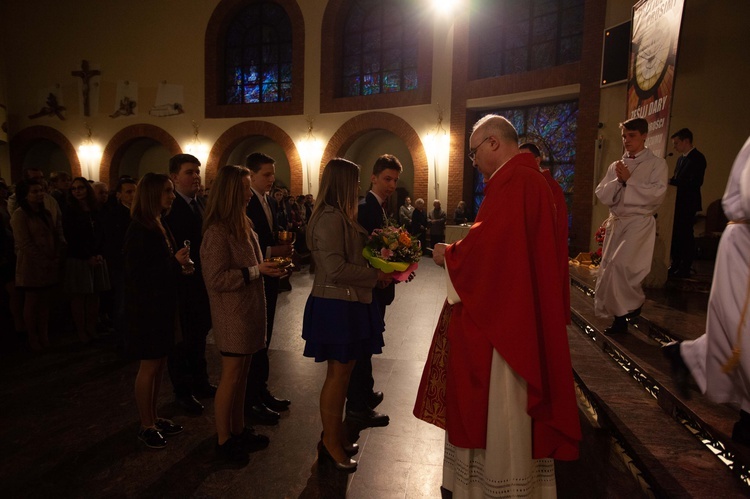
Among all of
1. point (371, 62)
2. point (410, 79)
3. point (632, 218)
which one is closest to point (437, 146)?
point (410, 79)

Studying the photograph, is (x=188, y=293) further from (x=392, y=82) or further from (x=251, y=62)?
(x=251, y=62)

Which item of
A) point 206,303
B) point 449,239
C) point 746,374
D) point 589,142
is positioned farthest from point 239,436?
point 589,142

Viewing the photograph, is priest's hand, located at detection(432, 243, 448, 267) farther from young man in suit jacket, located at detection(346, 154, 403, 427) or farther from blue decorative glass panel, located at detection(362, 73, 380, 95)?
blue decorative glass panel, located at detection(362, 73, 380, 95)

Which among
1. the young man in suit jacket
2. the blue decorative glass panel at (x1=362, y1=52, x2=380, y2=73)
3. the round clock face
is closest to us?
the young man in suit jacket

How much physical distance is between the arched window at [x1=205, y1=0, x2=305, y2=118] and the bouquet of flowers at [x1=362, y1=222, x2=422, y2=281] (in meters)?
13.3

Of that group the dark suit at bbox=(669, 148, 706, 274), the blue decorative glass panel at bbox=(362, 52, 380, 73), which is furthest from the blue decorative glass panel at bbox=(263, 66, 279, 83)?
the dark suit at bbox=(669, 148, 706, 274)

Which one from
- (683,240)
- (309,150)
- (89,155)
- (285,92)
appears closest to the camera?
(683,240)

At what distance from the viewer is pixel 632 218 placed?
165 inches

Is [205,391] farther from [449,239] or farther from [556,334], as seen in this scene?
[449,239]

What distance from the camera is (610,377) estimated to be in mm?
3455

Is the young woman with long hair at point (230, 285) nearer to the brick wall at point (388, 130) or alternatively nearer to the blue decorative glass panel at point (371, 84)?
the brick wall at point (388, 130)

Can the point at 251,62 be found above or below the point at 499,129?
above

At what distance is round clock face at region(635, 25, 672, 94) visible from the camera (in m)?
5.59

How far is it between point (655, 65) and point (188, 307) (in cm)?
638
